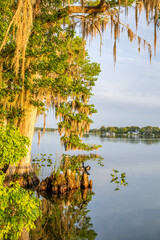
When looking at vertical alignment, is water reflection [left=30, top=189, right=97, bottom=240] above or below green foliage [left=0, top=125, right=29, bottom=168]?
below

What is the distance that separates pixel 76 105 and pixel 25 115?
4979mm

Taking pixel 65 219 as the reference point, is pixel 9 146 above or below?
above

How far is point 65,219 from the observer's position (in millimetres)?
7312

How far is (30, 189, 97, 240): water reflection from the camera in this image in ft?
20.6

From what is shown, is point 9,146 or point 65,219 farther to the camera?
point 65,219

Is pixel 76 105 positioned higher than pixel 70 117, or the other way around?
pixel 76 105

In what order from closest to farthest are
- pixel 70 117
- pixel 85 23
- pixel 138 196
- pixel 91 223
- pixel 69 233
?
pixel 69 233
pixel 91 223
pixel 85 23
pixel 138 196
pixel 70 117

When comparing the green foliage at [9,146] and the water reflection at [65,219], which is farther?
the water reflection at [65,219]

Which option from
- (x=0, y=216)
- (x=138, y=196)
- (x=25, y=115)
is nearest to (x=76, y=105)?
(x=25, y=115)

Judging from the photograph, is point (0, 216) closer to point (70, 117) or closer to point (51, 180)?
point (51, 180)

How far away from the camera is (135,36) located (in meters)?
9.73

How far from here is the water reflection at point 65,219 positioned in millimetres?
6281

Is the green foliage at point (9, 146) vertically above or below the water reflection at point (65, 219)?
above

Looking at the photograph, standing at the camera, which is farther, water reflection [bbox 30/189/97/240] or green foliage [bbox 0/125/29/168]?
water reflection [bbox 30/189/97/240]
